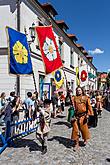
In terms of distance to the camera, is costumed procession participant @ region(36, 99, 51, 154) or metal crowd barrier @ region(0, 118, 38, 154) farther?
metal crowd barrier @ region(0, 118, 38, 154)

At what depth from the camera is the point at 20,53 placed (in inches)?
340

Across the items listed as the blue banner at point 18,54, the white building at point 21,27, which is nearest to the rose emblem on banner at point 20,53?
the blue banner at point 18,54

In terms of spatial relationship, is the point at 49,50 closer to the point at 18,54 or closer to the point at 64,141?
the point at 18,54

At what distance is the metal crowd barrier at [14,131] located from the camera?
723cm

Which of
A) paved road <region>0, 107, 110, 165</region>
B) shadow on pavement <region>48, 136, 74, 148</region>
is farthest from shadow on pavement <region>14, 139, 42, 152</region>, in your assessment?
shadow on pavement <region>48, 136, 74, 148</region>

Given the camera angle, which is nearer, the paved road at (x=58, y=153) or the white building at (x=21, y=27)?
the paved road at (x=58, y=153)

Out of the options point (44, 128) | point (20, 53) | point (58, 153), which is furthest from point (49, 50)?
point (58, 153)

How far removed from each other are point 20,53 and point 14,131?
259cm

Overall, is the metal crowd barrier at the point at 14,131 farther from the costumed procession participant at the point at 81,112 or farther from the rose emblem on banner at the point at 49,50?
the rose emblem on banner at the point at 49,50

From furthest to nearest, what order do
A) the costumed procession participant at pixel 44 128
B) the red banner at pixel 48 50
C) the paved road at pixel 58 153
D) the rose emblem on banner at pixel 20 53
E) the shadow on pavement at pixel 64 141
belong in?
the rose emblem on banner at pixel 20 53 → the red banner at pixel 48 50 → the shadow on pavement at pixel 64 141 → the costumed procession participant at pixel 44 128 → the paved road at pixel 58 153

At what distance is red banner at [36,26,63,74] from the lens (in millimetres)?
8078

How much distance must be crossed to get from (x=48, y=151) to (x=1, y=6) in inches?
357

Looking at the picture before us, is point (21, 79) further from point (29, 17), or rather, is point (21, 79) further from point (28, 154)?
point (28, 154)

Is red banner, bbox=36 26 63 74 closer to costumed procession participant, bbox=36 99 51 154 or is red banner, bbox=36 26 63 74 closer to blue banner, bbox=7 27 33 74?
blue banner, bbox=7 27 33 74
